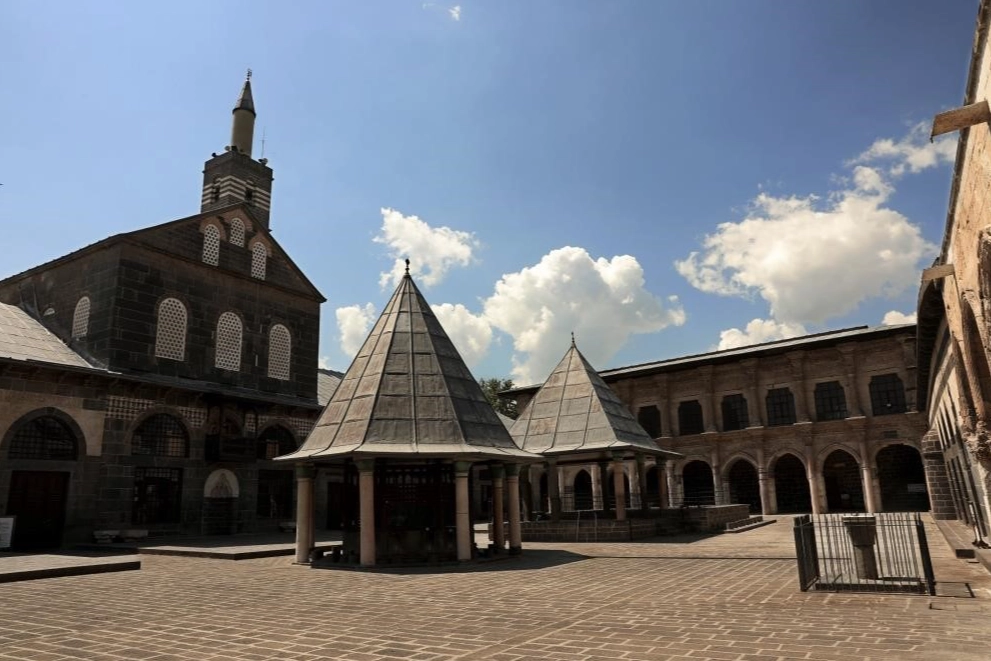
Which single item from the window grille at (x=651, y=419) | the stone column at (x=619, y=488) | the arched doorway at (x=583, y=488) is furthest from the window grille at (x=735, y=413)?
the stone column at (x=619, y=488)

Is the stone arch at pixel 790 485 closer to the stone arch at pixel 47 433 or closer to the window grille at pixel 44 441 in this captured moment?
the stone arch at pixel 47 433

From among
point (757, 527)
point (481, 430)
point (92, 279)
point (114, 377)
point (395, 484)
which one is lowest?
point (757, 527)

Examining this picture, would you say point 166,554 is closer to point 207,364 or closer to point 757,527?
point 207,364

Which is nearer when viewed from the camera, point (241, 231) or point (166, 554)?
point (166, 554)

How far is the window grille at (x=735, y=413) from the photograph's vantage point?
3597 cm

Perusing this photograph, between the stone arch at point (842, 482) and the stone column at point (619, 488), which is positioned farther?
the stone arch at point (842, 482)

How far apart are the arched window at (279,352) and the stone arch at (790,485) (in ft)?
82.4

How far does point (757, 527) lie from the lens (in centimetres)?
2419

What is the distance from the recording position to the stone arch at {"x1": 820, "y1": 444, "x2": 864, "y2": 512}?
34.1m

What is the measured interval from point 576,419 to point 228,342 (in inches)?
545

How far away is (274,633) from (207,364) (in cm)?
1942

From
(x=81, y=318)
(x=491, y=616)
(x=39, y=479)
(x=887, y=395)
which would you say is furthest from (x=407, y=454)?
(x=887, y=395)

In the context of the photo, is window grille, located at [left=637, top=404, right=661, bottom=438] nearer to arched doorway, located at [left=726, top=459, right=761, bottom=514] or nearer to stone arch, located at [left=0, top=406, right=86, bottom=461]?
arched doorway, located at [left=726, top=459, right=761, bottom=514]

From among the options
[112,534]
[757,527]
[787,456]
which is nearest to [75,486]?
[112,534]
